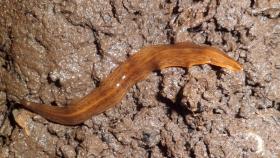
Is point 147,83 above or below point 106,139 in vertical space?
above

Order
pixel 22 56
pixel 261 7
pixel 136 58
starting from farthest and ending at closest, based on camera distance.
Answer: pixel 22 56 < pixel 136 58 < pixel 261 7

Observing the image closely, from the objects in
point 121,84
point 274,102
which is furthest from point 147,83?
point 274,102

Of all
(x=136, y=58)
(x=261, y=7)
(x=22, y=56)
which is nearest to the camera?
(x=261, y=7)

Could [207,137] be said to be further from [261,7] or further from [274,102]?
[261,7]
